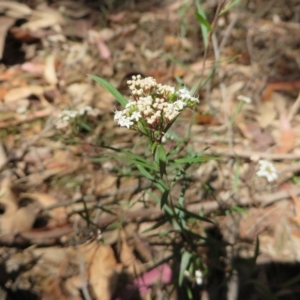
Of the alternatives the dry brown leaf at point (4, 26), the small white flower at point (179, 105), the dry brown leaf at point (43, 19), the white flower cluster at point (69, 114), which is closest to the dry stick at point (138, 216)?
the white flower cluster at point (69, 114)

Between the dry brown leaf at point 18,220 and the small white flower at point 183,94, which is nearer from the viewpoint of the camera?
the small white flower at point 183,94

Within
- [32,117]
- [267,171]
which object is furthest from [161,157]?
[32,117]

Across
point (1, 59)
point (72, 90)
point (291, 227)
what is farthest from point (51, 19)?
point (291, 227)

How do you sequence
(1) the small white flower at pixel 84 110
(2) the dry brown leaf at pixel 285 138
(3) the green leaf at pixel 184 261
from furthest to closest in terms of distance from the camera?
(2) the dry brown leaf at pixel 285 138, (1) the small white flower at pixel 84 110, (3) the green leaf at pixel 184 261

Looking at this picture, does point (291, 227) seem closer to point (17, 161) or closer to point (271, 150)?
point (271, 150)

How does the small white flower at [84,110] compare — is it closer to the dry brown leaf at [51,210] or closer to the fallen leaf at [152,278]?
the dry brown leaf at [51,210]

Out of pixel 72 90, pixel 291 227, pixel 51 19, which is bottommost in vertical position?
A: pixel 291 227

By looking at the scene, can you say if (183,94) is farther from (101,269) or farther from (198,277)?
(101,269)
